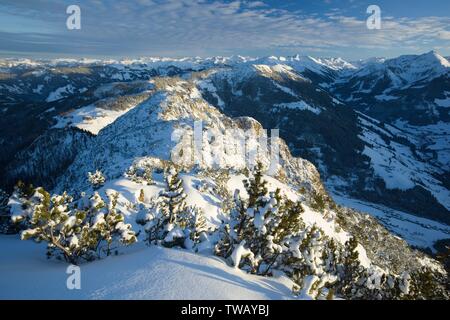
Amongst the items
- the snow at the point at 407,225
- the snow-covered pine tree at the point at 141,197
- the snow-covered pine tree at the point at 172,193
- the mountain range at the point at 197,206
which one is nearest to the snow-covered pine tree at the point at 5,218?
the mountain range at the point at 197,206

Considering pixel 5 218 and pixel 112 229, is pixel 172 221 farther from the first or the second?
pixel 5 218

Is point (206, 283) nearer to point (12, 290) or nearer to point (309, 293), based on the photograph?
point (309, 293)

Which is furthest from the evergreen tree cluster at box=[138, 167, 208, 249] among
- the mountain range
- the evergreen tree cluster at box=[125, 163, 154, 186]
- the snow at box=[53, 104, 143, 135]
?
the snow at box=[53, 104, 143, 135]

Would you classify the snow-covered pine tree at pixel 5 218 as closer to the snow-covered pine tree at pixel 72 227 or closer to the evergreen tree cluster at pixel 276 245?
the snow-covered pine tree at pixel 72 227

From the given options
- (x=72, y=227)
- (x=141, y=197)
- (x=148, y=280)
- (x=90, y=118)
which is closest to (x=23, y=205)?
(x=72, y=227)

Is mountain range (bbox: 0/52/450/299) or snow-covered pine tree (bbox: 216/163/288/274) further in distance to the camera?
snow-covered pine tree (bbox: 216/163/288/274)

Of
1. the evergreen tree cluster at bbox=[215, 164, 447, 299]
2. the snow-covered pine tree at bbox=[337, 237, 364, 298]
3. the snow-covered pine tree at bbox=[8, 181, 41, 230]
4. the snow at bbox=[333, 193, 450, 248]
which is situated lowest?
the snow at bbox=[333, 193, 450, 248]

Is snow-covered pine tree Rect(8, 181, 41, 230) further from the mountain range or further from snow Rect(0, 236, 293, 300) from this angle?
snow Rect(0, 236, 293, 300)
